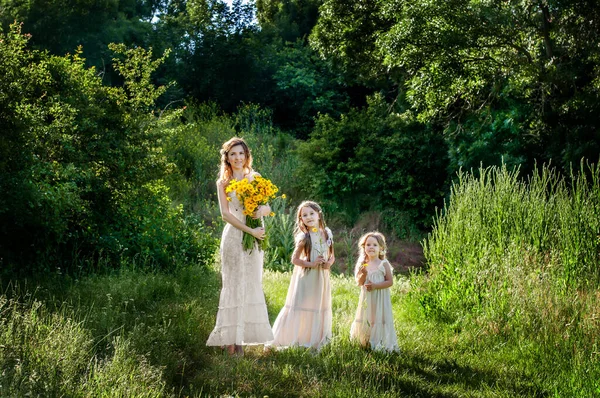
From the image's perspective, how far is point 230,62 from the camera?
20203 millimetres

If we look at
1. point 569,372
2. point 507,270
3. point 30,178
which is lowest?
point 569,372

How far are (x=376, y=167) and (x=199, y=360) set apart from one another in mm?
11950

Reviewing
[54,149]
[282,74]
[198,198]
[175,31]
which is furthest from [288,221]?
[175,31]

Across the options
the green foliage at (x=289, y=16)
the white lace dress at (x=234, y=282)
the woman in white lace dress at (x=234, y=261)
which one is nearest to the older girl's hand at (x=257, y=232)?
the woman in white lace dress at (x=234, y=261)

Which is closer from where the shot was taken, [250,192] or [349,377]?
[349,377]

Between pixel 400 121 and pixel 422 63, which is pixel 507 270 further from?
pixel 400 121

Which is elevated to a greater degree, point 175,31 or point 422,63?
point 175,31

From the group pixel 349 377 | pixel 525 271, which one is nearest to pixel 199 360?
pixel 349 377

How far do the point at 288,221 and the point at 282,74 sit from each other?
8.23 metres

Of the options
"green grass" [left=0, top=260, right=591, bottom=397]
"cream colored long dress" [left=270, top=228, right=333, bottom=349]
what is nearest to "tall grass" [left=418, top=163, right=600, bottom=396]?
"green grass" [left=0, top=260, right=591, bottom=397]

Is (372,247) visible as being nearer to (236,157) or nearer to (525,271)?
(236,157)

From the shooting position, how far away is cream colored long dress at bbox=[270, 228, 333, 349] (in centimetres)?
625

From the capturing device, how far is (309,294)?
20.6 feet

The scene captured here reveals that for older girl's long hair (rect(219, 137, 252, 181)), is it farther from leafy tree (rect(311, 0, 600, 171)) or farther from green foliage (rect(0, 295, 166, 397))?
leafy tree (rect(311, 0, 600, 171))
